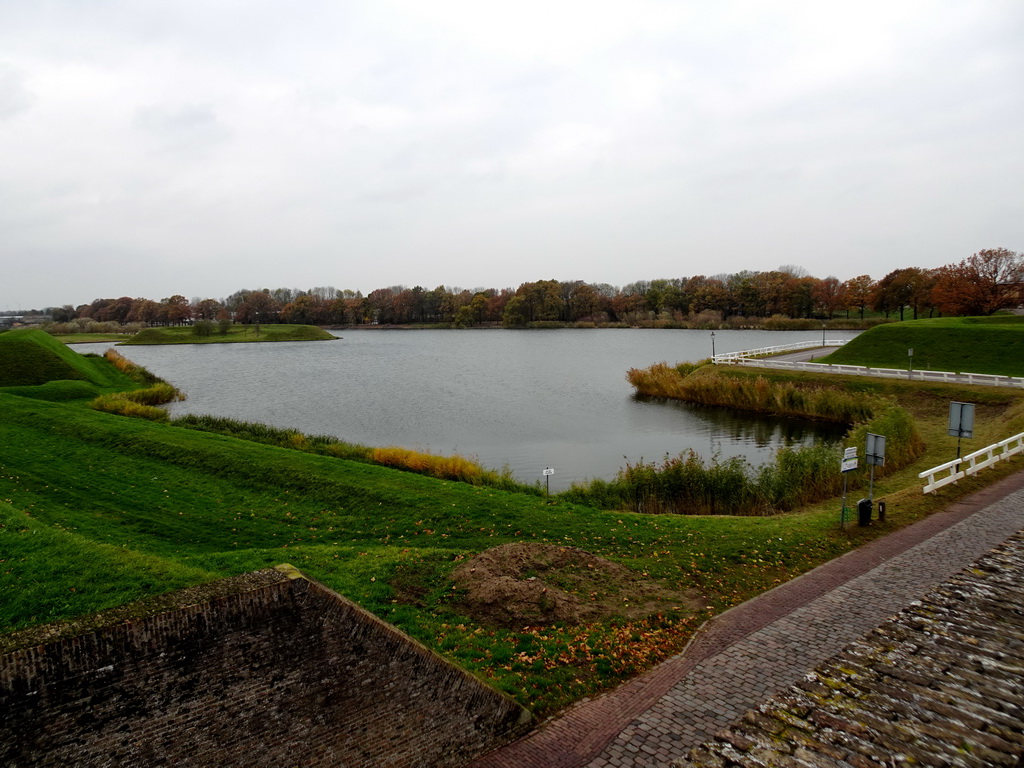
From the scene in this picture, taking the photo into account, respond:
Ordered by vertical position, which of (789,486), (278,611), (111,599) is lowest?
(789,486)

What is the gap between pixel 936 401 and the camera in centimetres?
2878

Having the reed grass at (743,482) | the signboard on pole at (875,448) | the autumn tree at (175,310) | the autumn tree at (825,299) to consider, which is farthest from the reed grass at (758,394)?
the autumn tree at (175,310)

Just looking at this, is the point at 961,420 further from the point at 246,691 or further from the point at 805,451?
the point at 246,691

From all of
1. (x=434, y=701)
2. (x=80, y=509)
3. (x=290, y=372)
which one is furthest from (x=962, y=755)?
(x=290, y=372)

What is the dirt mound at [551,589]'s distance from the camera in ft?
28.7

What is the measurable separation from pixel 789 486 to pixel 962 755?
13.1m

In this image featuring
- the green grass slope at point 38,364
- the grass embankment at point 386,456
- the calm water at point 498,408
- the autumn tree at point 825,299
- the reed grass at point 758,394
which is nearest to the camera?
the grass embankment at point 386,456

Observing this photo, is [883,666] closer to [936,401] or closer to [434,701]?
[434,701]

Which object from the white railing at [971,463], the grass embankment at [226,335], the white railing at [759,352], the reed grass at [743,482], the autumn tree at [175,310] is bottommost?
the reed grass at [743,482]

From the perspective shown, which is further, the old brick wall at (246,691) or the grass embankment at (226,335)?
the grass embankment at (226,335)

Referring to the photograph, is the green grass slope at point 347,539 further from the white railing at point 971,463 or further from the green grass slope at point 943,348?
the green grass slope at point 943,348

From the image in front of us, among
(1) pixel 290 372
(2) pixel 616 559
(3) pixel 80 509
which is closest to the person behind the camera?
(2) pixel 616 559

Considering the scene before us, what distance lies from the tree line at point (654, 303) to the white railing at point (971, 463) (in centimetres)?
4429

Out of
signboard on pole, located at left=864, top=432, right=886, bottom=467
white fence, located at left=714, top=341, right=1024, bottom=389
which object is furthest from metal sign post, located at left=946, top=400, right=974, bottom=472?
white fence, located at left=714, top=341, right=1024, bottom=389
